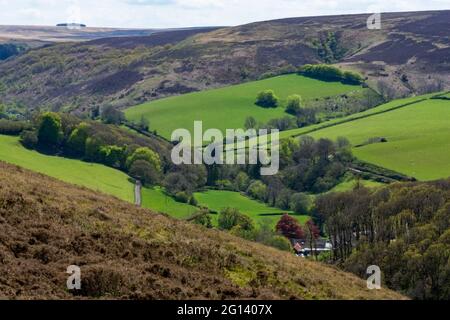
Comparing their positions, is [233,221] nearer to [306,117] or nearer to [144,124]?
[144,124]

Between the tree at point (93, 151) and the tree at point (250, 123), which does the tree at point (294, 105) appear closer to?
the tree at point (250, 123)

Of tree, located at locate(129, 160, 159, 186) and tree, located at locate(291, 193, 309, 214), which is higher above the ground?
tree, located at locate(129, 160, 159, 186)

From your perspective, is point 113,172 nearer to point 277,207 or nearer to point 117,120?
point 277,207

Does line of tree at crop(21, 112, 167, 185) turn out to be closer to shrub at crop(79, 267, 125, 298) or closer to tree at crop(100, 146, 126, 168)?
tree at crop(100, 146, 126, 168)

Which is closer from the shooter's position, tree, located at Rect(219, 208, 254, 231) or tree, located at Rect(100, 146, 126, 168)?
tree, located at Rect(219, 208, 254, 231)

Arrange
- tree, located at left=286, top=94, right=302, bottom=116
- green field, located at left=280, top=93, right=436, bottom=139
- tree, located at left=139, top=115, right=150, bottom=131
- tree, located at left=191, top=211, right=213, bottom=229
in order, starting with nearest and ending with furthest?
tree, located at left=191, top=211, right=213, bottom=229 → green field, located at left=280, top=93, right=436, bottom=139 → tree, located at left=139, top=115, right=150, bottom=131 → tree, located at left=286, top=94, right=302, bottom=116

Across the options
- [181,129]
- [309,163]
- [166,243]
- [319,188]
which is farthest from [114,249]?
[181,129]

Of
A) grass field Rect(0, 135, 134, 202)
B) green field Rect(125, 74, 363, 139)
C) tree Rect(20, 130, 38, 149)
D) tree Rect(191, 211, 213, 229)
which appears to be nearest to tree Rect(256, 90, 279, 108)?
green field Rect(125, 74, 363, 139)

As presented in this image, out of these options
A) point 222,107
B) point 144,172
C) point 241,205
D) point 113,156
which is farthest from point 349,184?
point 222,107
